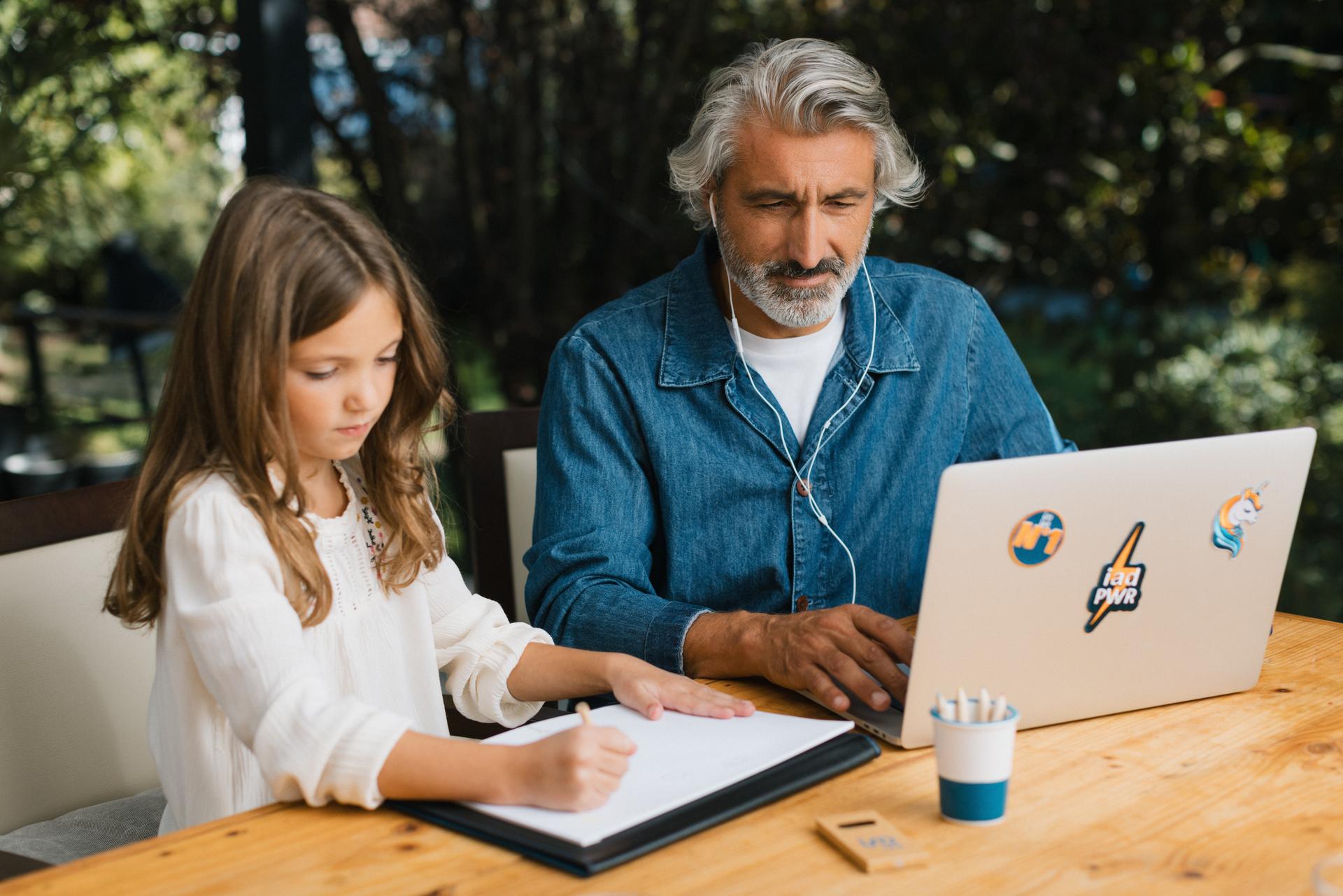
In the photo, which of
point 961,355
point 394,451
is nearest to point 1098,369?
point 961,355

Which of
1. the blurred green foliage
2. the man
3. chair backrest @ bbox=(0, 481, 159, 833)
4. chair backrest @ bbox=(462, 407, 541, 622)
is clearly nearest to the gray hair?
the man

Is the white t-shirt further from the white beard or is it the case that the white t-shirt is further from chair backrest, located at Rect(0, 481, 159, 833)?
chair backrest, located at Rect(0, 481, 159, 833)

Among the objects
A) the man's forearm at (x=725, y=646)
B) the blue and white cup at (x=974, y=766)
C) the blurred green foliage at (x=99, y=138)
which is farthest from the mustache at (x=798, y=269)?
the blurred green foliage at (x=99, y=138)

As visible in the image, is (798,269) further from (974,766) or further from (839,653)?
(974,766)

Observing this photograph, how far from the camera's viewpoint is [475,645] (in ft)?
4.95

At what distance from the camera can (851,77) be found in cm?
186

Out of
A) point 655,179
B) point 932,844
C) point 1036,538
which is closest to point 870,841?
point 932,844

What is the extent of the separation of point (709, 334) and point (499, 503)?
50 centimetres

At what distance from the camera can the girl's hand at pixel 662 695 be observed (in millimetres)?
1300

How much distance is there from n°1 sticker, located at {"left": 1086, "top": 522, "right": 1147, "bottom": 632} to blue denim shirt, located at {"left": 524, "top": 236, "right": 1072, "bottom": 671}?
647 mm

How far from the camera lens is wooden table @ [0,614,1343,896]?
0.99m

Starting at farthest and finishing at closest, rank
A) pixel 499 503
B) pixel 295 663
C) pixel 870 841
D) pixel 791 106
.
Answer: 1. pixel 499 503
2. pixel 791 106
3. pixel 295 663
4. pixel 870 841

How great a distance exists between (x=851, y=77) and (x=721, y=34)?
6.88 feet

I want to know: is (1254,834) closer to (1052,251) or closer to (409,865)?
(409,865)
